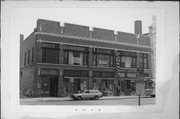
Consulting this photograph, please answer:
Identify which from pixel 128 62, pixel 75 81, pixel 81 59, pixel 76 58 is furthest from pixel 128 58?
pixel 75 81

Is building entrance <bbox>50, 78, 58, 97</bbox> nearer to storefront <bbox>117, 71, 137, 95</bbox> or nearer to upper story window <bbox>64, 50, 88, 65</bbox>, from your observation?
upper story window <bbox>64, 50, 88, 65</bbox>

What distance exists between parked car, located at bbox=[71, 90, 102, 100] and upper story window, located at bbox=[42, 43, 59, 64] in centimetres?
97

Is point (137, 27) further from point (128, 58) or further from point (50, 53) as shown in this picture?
point (50, 53)

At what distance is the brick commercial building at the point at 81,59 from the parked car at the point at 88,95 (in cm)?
11

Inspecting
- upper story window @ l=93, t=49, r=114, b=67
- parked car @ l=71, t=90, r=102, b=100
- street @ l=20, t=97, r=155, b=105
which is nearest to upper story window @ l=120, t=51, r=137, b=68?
upper story window @ l=93, t=49, r=114, b=67

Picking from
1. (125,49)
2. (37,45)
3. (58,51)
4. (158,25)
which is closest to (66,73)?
(58,51)

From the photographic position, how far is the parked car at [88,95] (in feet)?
18.6

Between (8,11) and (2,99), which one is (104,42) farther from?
(2,99)

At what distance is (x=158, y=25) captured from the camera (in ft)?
17.7

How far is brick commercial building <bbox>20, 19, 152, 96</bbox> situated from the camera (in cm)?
587

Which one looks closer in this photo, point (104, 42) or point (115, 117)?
point (115, 117)

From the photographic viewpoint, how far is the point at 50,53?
6082 millimetres

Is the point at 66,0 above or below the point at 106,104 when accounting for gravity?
above

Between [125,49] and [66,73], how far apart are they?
5.36 ft
